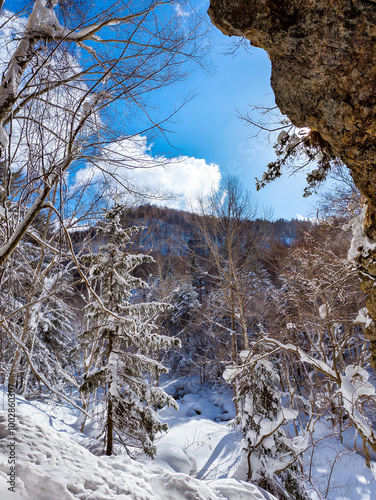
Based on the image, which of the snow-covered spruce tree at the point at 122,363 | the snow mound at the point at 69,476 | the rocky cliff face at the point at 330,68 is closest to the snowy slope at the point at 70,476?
the snow mound at the point at 69,476

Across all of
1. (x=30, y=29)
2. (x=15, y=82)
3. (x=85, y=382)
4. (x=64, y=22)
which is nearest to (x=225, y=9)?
(x=64, y=22)

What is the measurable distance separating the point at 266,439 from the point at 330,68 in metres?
6.05

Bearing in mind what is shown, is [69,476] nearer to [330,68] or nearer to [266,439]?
[330,68]

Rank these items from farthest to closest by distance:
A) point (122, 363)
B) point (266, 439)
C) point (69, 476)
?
point (122, 363) → point (266, 439) → point (69, 476)

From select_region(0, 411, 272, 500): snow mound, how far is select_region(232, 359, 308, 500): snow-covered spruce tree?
9.91 ft

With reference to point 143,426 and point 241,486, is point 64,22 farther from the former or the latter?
point 143,426

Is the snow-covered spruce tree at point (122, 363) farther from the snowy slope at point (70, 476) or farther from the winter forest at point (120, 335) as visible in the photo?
the snowy slope at point (70, 476)


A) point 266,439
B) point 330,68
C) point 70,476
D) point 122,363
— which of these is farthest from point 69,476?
point 266,439

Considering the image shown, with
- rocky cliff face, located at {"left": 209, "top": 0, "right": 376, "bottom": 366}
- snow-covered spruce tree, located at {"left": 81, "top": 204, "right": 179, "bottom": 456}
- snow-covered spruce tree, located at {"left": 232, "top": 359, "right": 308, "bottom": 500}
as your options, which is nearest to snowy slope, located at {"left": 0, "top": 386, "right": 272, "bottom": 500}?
rocky cliff face, located at {"left": 209, "top": 0, "right": 376, "bottom": 366}

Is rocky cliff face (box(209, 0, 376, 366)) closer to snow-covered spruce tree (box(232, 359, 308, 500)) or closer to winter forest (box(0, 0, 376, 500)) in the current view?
winter forest (box(0, 0, 376, 500))

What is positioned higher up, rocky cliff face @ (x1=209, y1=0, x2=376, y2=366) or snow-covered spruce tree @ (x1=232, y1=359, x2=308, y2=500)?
rocky cliff face @ (x1=209, y1=0, x2=376, y2=366)

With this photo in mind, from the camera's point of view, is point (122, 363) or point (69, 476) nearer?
point (69, 476)

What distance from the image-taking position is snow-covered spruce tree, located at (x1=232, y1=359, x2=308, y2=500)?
15.8ft

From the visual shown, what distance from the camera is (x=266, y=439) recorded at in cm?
505
